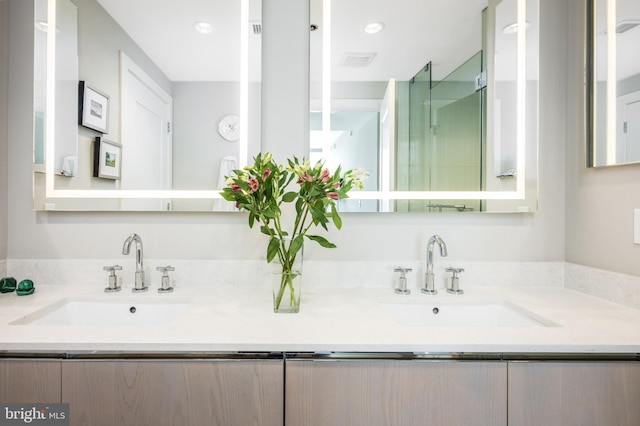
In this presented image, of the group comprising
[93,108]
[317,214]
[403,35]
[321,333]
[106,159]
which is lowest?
[321,333]

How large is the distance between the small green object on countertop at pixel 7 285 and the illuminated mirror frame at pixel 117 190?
332 mm

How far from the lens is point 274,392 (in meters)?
0.80

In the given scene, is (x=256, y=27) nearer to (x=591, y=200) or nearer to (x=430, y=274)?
(x=430, y=274)

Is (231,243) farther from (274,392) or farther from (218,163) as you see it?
(274,392)

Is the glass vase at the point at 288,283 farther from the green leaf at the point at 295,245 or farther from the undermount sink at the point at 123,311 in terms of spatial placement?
the undermount sink at the point at 123,311

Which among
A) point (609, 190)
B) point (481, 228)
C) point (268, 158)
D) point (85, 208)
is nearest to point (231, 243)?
point (268, 158)

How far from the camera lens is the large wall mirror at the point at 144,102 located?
1302 mm

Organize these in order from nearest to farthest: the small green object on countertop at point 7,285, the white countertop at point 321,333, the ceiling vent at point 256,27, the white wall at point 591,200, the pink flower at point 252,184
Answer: the white countertop at point 321,333 → the pink flower at point 252,184 → the white wall at point 591,200 → the small green object on countertop at point 7,285 → the ceiling vent at point 256,27

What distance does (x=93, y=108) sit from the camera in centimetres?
131

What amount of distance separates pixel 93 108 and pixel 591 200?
1.95 meters

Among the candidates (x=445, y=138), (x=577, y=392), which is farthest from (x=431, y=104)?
(x=577, y=392)

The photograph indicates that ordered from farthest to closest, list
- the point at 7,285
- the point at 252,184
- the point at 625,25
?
the point at 7,285
the point at 625,25
the point at 252,184

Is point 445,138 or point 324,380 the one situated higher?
point 445,138

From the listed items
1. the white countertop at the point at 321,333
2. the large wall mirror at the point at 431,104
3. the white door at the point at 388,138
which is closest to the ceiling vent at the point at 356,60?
the large wall mirror at the point at 431,104
